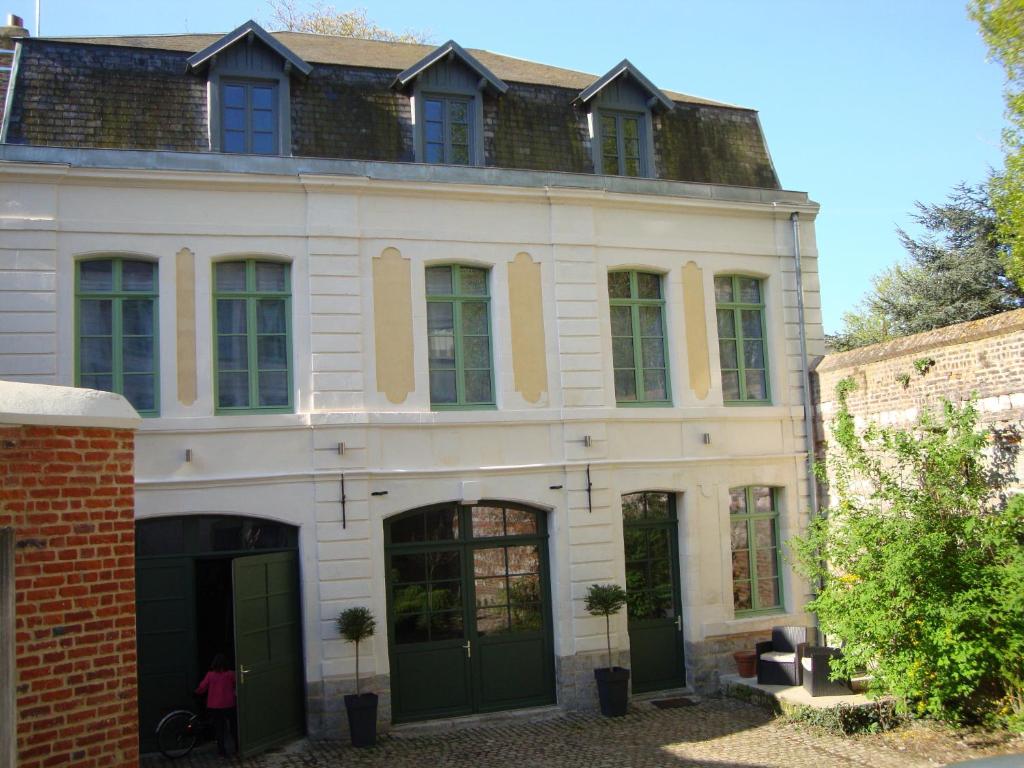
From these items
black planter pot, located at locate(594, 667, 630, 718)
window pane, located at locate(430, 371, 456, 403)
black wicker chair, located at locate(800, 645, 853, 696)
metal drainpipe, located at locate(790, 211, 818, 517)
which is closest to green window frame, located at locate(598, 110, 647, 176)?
metal drainpipe, located at locate(790, 211, 818, 517)

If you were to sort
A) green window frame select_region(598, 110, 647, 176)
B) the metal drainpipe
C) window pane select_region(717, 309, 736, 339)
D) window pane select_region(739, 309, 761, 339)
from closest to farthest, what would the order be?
green window frame select_region(598, 110, 647, 176)
the metal drainpipe
window pane select_region(717, 309, 736, 339)
window pane select_region(739, 309, 761, 339)

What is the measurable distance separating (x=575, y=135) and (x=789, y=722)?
25.9 feet

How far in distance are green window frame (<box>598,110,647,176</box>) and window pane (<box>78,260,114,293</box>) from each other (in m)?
6.46

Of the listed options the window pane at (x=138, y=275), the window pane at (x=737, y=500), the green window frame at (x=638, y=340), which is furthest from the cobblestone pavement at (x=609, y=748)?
the window pane at (x=138, y=275)

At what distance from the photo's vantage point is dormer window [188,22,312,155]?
11.2m

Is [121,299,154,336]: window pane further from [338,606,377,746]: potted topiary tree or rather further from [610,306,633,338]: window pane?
[610,306,633,338]: window pane

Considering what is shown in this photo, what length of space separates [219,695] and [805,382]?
28.3 ft

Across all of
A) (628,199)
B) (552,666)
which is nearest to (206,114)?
(628,199)

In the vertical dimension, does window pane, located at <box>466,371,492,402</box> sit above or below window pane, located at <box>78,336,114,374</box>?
below

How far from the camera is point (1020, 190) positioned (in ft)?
32.3

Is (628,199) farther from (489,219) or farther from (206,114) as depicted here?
(206,114)

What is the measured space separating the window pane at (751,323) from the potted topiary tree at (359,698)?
21.5ft

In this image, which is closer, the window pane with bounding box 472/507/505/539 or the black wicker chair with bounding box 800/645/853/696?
the black wicker chair with bounding box 800/645/853/696

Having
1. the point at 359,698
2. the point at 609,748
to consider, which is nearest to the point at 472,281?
the point at 359,698
